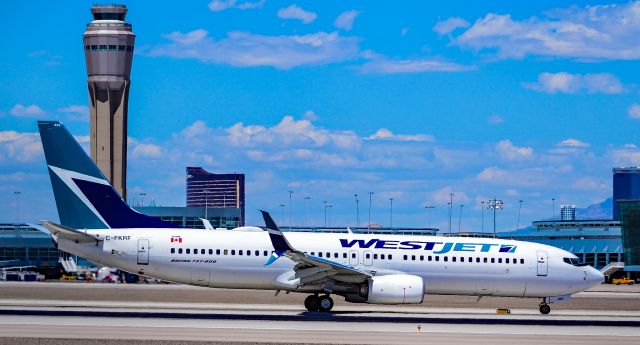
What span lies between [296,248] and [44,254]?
99417mm

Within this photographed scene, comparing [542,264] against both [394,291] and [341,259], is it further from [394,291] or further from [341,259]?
[341,259]

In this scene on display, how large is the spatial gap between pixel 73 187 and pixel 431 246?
1561 centimetres

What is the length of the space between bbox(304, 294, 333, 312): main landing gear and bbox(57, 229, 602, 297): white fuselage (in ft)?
1.50

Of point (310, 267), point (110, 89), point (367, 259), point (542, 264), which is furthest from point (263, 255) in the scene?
point (110, 89)

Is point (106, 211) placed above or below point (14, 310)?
above

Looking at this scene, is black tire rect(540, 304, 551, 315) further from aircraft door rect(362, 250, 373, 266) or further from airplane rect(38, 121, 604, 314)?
aircraft door rect(362, 250, 373, 266)

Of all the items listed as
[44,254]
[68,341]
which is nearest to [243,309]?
[68,341]

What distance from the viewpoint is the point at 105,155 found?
174 meters

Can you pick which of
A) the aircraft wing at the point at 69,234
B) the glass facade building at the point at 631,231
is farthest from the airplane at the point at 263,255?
the glass facade building at the point at 631,231

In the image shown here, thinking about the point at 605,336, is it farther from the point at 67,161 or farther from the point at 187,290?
the point at 187,290

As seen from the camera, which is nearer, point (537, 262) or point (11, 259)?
point (537, 262)

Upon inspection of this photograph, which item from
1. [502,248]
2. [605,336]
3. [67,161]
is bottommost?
[605,336]

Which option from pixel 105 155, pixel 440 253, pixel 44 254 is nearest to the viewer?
pixel 440 253

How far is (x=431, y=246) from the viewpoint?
47312 millimetres
